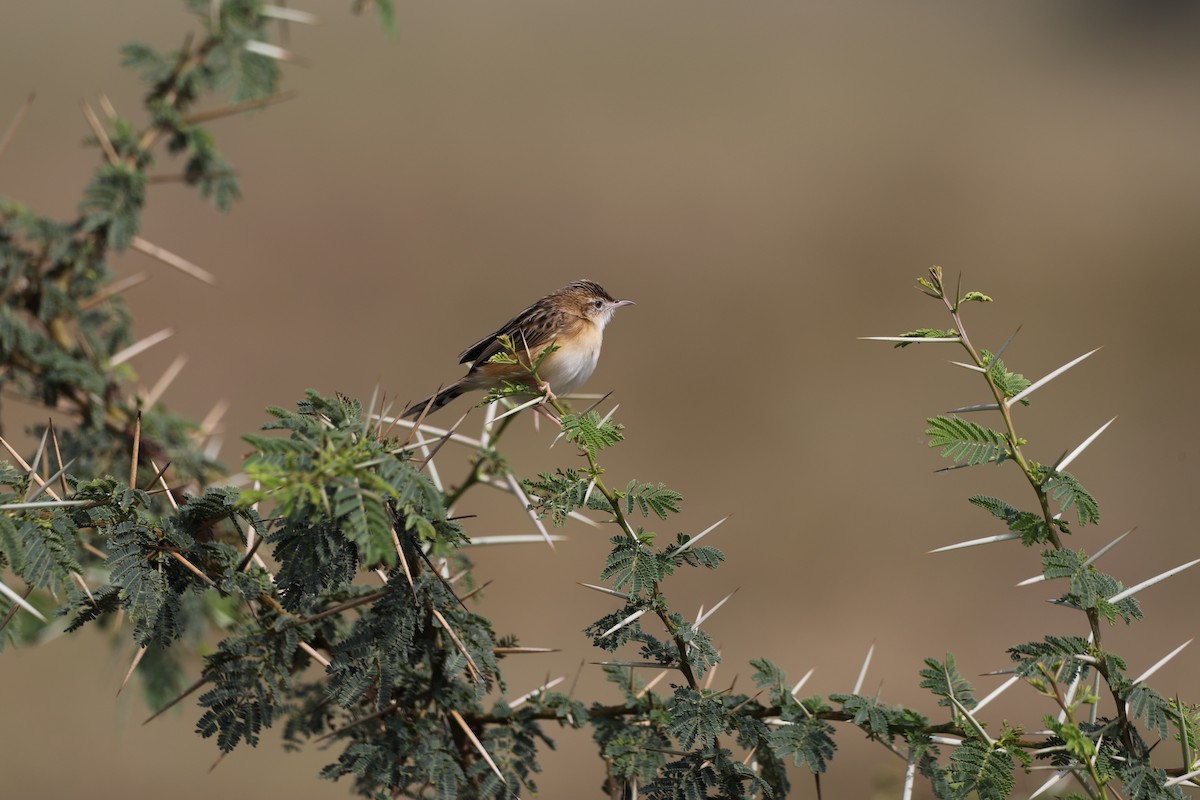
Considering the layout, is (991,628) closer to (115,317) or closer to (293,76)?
(115,317)

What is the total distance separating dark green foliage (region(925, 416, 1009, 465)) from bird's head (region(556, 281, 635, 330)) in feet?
7.19

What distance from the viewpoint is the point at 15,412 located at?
480 inches

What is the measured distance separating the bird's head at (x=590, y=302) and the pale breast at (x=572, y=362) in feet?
0.20

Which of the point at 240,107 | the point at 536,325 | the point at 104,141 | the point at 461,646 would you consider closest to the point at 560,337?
the point at 536,325

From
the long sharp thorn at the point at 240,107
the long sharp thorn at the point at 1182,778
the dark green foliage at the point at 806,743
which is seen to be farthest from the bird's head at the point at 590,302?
the long sharp thorn at the point at 1182,778

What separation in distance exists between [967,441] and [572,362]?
2.14 m

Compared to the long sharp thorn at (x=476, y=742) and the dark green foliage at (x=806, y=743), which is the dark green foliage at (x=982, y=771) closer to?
the dark green foliage at (x=806, y=743)

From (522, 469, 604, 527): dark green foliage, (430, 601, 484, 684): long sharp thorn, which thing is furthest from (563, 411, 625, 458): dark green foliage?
(430, 601, 484, 684): long sharp thorn

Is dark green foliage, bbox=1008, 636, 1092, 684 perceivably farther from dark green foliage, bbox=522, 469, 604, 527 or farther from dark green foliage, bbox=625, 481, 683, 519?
dark green foliage, bbox=522, 469, 604, 527

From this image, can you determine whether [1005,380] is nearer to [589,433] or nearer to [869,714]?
[869,714]

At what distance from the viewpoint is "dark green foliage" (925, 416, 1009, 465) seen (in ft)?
7.10

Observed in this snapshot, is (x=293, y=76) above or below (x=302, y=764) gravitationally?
above

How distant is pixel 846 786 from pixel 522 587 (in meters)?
3.92

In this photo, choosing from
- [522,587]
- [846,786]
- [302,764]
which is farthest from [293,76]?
[846,786]
